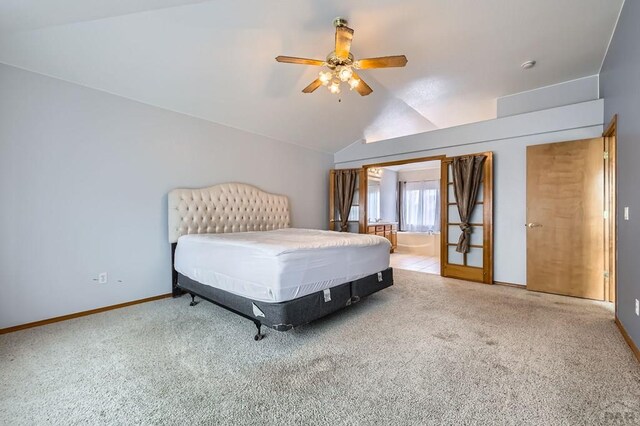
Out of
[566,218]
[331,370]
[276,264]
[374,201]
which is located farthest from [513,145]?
[374,201]

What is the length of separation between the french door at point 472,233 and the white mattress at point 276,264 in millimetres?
2023

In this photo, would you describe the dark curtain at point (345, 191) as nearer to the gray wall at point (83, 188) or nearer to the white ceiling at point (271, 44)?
the white ceiling at point (271, 44)

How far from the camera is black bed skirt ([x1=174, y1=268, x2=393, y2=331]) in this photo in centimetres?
226

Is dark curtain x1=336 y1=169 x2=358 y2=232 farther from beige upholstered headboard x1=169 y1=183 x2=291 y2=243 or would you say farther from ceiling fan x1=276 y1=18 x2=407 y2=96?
ceiling fan x1=276 y1=18 x2=407 y2=96

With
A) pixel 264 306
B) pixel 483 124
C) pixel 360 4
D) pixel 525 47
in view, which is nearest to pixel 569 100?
pixel 483 124

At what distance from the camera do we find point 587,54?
334cm

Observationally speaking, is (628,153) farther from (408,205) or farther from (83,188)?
(408,205)

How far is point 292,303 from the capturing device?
2.30 metres

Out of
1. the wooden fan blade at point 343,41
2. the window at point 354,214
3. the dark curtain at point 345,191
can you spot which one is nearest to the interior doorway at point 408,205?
the window at point 354,214

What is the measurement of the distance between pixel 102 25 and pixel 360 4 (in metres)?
2.47

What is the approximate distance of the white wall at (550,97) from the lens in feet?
12.7

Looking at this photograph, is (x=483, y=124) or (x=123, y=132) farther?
(x=483, y=124)

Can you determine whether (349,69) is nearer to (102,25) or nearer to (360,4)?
(360,4)

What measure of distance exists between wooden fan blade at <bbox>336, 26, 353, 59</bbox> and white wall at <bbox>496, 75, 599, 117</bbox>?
339 cm
